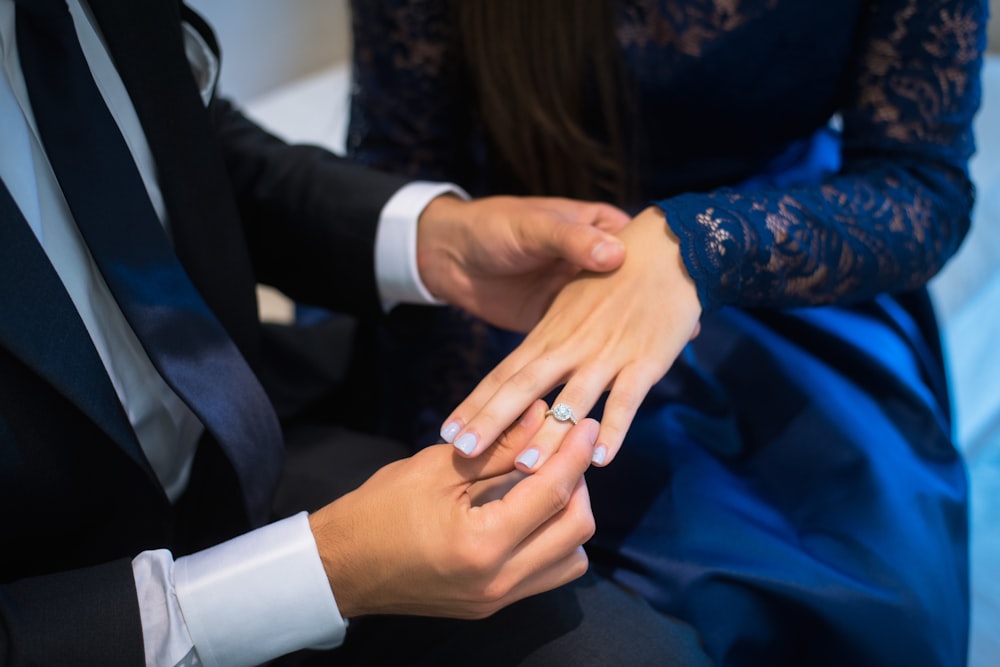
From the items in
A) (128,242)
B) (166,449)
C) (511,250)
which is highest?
(128,242)

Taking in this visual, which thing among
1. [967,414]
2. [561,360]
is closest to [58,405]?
[561,360]

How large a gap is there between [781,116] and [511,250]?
0.40 metres

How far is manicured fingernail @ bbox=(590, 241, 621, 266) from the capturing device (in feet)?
2.13

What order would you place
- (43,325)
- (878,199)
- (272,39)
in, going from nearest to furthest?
(43,325), (878,199), (272,39)

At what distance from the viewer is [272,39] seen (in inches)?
78.6

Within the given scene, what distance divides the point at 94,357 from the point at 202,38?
317 mm

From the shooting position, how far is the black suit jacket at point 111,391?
1.60ft

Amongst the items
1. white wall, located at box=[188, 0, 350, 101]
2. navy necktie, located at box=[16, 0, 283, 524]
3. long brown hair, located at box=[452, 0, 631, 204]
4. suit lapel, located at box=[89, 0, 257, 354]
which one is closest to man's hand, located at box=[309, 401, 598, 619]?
navy necktie, located at box=[16, 0, 283, 524]

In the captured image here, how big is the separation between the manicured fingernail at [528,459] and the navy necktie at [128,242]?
237 millimetres

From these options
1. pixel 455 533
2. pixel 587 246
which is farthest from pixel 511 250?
pixel 455 533

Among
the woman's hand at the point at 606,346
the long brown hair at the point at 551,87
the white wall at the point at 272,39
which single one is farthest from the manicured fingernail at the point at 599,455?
the white wall at the point at 272,39

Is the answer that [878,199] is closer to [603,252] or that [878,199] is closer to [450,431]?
[603,252]

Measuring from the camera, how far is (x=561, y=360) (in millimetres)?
618

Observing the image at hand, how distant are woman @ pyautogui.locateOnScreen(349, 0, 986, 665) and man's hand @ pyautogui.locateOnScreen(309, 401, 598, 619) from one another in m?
0.03
